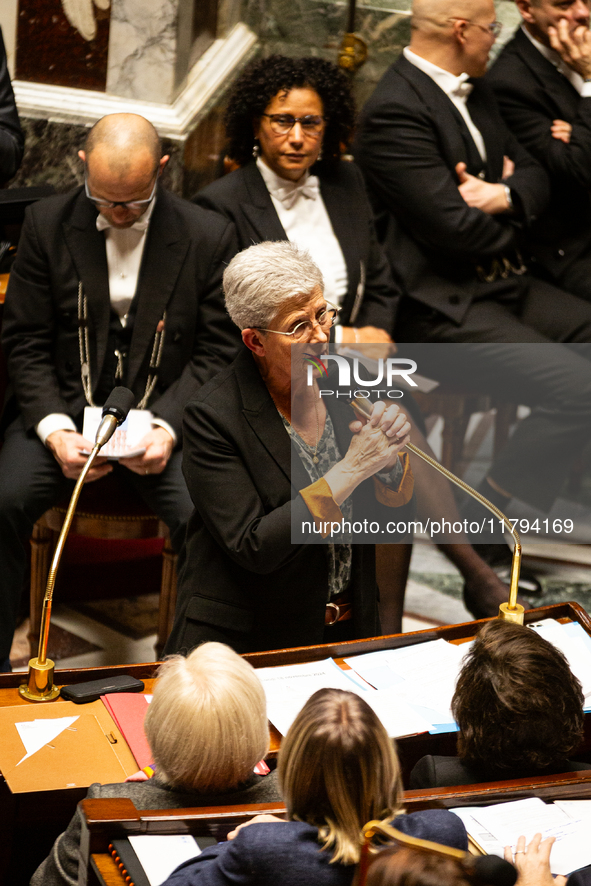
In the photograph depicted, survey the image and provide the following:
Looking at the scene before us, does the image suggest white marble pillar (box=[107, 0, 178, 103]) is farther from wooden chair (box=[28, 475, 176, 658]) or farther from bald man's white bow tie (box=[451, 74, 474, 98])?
wooden chair (box=[28, 475, 176, 658])

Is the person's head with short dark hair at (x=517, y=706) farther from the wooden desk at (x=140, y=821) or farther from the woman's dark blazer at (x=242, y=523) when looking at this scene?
the woman's dark blazer at (x=242, y=523)

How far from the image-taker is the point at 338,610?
255cm

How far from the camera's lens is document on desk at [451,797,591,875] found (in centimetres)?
165

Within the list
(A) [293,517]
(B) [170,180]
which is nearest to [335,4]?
(B) [170,180]

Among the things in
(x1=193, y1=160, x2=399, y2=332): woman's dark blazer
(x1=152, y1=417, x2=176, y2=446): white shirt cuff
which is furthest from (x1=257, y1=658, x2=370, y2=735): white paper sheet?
(x1=193, y1=160, x2=399, y2=332): woman's dark blazer

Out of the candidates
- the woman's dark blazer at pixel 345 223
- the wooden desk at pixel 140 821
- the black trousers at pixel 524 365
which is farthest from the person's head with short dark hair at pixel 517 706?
the black trousers at pixel 524 365

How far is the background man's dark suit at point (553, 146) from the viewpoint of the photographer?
402 centimetres

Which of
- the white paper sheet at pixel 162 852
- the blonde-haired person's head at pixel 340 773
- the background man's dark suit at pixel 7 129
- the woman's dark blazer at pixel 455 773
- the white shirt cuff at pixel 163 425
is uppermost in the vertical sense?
the background man's dark suit at pixel 7 129

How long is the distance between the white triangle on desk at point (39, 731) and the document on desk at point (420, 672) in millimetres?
639

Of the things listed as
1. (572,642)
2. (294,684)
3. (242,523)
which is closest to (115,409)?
(242,523)

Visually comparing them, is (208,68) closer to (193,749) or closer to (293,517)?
(293,517)

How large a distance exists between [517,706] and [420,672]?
1.64ft

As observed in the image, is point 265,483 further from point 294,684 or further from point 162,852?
point 162,852

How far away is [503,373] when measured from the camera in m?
3.91
